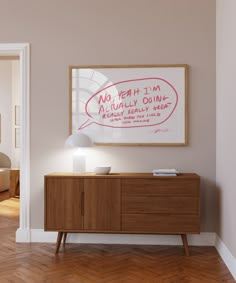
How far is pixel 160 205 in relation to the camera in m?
3.72

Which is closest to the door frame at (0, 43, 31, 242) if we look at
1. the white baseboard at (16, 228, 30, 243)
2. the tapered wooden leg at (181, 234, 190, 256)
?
the white baseboard at (16, 228, 30, 243)

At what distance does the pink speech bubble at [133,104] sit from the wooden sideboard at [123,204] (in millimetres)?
662

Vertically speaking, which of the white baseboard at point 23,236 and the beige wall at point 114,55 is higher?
the beige wall at point 114,55

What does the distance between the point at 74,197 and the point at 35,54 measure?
1.66 meters

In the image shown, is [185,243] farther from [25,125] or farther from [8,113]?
[8,113]

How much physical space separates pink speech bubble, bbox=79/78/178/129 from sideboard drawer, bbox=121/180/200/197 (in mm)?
702

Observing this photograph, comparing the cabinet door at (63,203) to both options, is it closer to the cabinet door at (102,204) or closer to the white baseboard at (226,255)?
the cabinet door at (102,204)

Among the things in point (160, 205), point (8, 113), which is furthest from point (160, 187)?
point (8, 113)

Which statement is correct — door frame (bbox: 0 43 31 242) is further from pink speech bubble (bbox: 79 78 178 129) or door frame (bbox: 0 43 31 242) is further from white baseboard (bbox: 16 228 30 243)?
pink speech bubble (bbox: 79 78 178 129)

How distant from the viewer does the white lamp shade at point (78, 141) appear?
3.86 m

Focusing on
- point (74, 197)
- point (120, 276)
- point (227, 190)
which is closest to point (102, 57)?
point (74, 197)

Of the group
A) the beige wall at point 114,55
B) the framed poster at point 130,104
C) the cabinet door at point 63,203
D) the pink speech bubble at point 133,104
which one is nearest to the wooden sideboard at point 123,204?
the cabinet door at point 63,203

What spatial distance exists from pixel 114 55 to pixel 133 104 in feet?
1.89

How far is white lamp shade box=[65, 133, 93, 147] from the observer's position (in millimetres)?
3861
